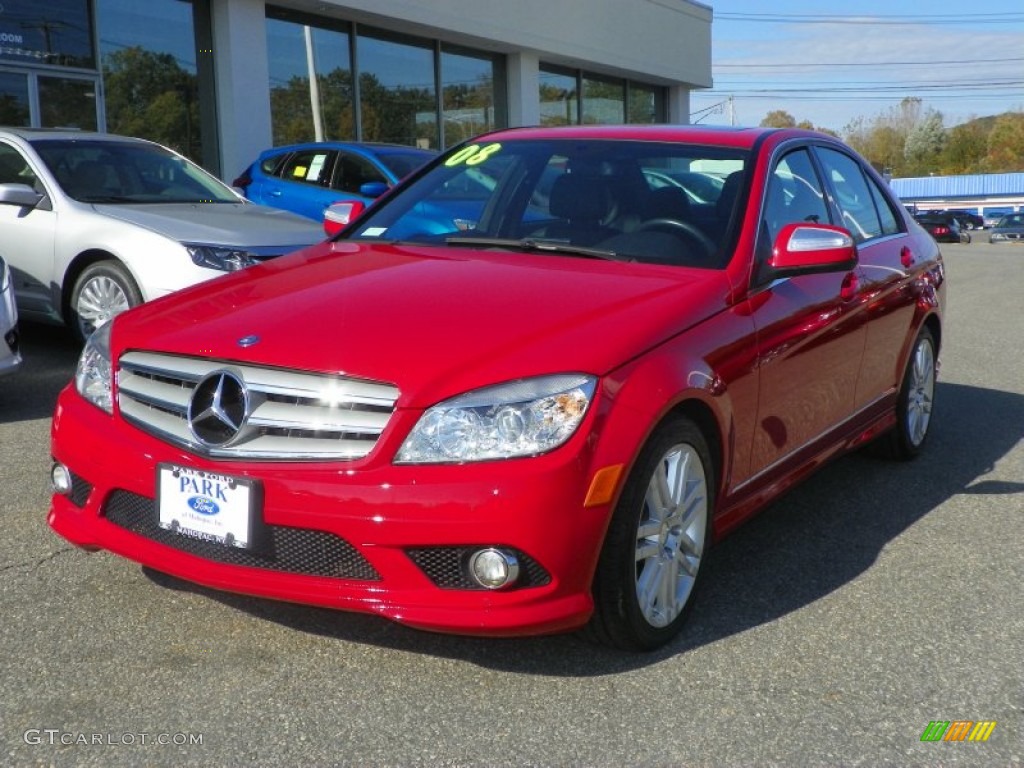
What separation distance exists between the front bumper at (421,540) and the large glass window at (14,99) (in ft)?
38.9

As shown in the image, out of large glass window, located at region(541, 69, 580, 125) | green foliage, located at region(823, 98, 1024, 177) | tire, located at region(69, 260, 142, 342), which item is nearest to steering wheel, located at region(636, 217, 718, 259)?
tire, located at region(69, 260, 142, 342)

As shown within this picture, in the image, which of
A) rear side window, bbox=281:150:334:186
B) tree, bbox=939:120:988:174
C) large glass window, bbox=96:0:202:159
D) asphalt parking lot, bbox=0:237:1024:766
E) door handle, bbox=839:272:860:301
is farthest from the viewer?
tree, bbox=939:120:988:174

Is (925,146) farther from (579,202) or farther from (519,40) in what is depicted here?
(579,202)

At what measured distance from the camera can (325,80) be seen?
59.2 feet

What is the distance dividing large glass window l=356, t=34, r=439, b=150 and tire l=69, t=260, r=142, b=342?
11.9 m

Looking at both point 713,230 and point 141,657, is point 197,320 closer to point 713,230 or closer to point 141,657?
point 141,657

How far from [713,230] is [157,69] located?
A: 12.9 metres

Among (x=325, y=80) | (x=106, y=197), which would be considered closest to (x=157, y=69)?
(x=325, y=80)

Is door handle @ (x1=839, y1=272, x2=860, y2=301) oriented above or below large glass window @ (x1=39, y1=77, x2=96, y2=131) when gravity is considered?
below

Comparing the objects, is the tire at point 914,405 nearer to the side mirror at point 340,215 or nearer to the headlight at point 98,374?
the side mirror at point 340,215

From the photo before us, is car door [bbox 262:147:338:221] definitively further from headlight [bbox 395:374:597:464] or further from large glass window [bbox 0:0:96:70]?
headlight [bbox 395:374:597:464]

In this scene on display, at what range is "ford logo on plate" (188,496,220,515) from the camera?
3066 millimetres

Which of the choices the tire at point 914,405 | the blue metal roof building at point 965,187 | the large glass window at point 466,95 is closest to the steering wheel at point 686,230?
the tire at point 914,405

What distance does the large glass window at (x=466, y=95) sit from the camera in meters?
20.8
